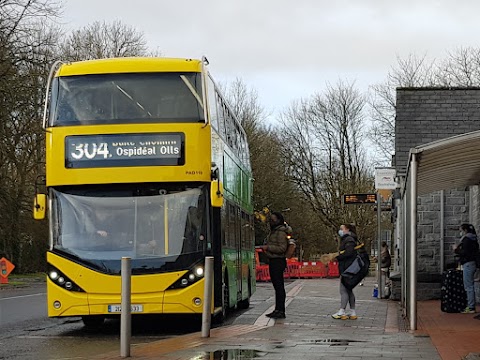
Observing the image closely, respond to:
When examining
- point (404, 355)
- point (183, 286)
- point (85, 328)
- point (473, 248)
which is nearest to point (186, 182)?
point (183, 286)

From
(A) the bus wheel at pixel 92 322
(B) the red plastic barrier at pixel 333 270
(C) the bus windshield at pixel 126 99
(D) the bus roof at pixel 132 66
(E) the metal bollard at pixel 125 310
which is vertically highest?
(D) the bus roof at pixel 132 66

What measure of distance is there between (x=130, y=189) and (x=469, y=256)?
6.83m

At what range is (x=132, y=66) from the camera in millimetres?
13938

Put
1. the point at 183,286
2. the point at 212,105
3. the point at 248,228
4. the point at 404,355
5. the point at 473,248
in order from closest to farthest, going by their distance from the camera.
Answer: the point at 404,355 → the point at 183,286 → the point at 212,105 → the point at 473,248 → the point at 248,228

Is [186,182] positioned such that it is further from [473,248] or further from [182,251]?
[473,248]

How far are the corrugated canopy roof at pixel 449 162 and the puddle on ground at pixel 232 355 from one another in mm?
3780

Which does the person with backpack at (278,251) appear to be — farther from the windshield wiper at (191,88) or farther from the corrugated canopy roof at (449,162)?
the windshield wiper at (191,88)

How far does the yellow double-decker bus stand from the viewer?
13164 millimetres

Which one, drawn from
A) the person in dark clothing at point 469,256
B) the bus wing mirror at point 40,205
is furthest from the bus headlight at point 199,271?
the person in dark clothing at point 469,256

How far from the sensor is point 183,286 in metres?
13.2

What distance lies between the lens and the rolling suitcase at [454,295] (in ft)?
55.5

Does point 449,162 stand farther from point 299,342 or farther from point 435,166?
point 299,342

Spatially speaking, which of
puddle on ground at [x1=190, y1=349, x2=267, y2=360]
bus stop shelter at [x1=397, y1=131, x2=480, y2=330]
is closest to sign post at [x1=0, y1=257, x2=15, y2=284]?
bus stop shelter at [x1=397, y1=131, x2=480, y2=330]

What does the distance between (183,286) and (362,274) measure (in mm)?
3505
